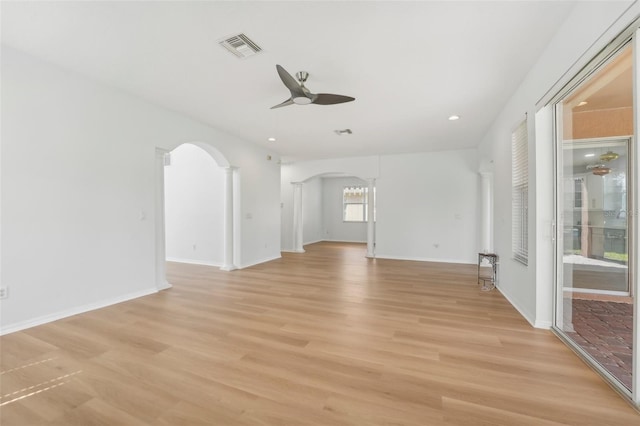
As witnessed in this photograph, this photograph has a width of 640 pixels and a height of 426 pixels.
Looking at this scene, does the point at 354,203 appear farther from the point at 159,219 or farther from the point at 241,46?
the point at 241,46

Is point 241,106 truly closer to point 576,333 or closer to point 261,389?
point 261,389

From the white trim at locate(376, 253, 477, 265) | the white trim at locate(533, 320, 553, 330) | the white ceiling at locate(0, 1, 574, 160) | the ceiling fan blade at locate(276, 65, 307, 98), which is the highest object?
the white ceiling at locate(0, 1, 574, 160)

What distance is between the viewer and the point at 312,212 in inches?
413

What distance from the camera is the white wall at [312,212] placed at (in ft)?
32.7

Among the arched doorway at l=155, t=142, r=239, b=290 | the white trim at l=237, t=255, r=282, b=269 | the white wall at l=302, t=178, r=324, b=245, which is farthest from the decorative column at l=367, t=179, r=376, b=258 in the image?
the arched doorway at l=155, t=142, r=239, b=290

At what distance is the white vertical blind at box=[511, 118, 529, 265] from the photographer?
322 cm

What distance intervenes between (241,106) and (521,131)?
12.1ft

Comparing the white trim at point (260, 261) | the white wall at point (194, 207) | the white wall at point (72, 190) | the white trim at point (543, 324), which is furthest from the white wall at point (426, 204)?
the white wall at point (72, 190)

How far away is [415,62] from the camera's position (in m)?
2.74

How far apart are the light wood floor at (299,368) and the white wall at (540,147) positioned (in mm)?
372

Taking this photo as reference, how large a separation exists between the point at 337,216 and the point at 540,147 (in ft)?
28.1

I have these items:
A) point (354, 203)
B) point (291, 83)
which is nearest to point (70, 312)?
point (291, 83)

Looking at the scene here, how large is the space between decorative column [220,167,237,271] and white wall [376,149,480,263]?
3.77 meters

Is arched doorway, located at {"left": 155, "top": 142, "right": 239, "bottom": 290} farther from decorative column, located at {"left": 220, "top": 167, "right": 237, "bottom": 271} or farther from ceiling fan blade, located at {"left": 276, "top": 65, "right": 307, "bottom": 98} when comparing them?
ceiling fan blade, located at {"left": 276, "top": 65, "right": 307, "bottom": 98}
